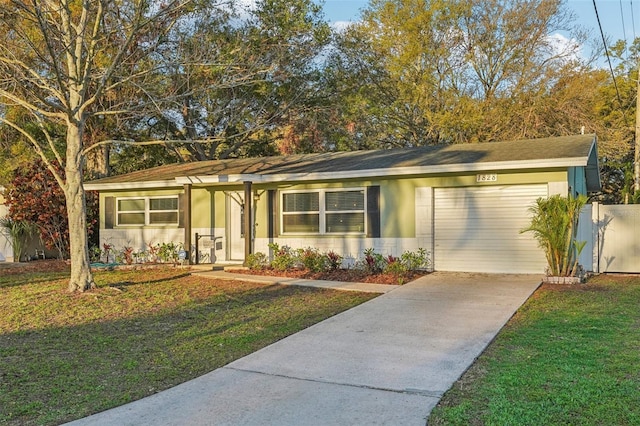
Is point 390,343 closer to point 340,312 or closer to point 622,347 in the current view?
point 340,312

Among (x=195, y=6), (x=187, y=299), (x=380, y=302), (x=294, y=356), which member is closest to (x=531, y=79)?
→ (x=195, y=6)

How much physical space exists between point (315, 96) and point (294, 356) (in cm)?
1717

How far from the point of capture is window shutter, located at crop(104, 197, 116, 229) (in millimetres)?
15617

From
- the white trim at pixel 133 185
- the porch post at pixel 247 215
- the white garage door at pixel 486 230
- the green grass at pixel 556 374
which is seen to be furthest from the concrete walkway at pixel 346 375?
the white trim at pixel 133 185

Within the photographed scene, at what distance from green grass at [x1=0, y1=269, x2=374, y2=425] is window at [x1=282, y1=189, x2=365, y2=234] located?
115 inches

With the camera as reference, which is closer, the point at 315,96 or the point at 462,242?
the point at 462,242

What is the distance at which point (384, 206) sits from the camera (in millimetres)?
12117

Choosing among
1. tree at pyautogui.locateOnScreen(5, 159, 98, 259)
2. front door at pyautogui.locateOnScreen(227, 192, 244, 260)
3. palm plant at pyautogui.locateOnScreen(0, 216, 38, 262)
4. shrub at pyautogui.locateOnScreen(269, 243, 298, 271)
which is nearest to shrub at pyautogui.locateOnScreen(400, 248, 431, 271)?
shrub at pyautogui.locateOnScreen(269, 243, 298, 271)

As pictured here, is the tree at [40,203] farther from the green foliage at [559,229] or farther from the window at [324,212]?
the green foliage at [559,229]

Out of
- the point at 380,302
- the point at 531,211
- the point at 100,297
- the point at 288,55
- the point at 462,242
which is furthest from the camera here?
the point at 288,55

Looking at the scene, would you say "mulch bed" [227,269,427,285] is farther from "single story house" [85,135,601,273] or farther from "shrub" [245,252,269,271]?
"single story house" [85,135,601,273]

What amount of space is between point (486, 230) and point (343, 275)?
333 cm

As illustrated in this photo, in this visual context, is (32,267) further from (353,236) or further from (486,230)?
(486,230)

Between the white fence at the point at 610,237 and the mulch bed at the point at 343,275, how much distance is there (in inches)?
154
